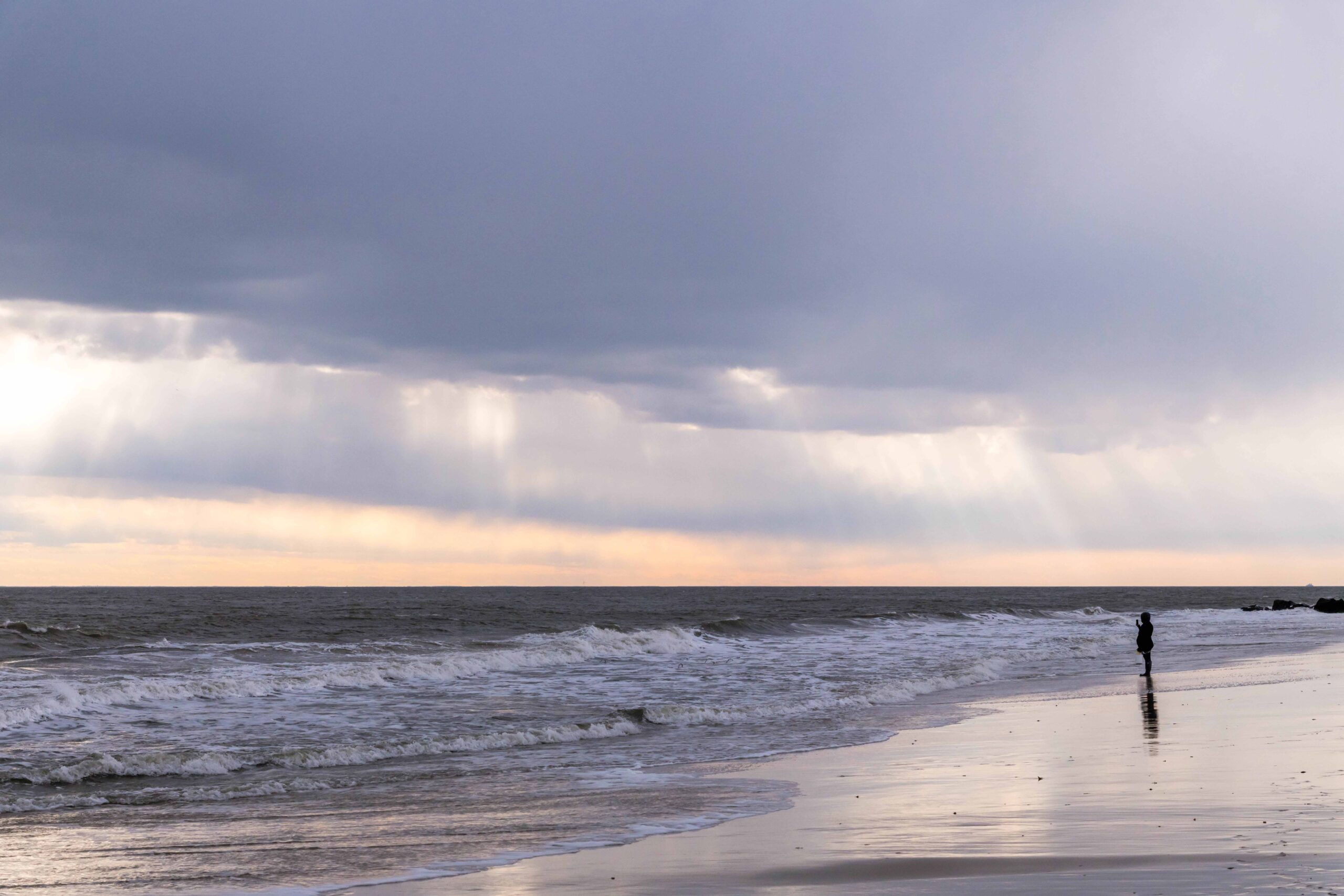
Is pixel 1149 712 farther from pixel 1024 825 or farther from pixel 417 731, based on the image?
pixel 417 731

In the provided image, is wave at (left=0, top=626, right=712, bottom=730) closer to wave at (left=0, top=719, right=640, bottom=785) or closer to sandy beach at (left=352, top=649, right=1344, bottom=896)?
wave at (left=0, top=719, right=640, bottom=785)

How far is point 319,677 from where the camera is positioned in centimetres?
2686

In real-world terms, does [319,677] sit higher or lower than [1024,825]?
lower

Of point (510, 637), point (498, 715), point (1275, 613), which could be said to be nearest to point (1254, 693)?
point (498, 715)

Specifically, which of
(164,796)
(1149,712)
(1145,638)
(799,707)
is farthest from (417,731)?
(1145,638)

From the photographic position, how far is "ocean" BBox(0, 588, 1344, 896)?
10.8 m

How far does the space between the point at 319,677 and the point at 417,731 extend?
8.29 meters

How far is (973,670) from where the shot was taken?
103ft

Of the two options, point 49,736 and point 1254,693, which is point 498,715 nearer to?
point 49,736

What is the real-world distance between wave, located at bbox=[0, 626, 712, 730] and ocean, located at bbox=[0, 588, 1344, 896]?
0.32ft

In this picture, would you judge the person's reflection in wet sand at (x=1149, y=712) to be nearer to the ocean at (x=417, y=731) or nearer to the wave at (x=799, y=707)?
the ocean at (x=417, y=731)

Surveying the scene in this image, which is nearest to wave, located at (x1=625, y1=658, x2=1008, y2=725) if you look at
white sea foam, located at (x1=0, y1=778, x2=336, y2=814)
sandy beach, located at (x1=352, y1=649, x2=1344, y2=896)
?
sandy beach, located at (x1=352, y1=649, x2=1344, y2=896)

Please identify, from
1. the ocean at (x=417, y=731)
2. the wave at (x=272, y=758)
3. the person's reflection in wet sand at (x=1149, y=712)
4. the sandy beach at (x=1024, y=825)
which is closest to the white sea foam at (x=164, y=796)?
the ocean at (x=417, y=731)

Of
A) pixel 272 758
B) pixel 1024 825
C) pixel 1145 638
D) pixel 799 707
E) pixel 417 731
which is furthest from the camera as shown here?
pixel 1145 638
